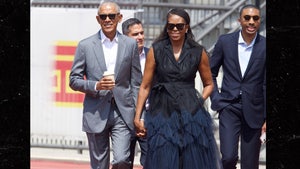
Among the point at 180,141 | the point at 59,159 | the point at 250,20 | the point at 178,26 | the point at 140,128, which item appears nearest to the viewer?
the point at 180,141

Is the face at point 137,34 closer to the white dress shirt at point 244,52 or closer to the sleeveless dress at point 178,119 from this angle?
the white dress shirt at point 244,52

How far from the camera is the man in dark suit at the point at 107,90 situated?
9.98m

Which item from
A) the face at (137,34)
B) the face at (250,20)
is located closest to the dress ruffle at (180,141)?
the face at (250,20)

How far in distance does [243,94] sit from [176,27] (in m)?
1.29

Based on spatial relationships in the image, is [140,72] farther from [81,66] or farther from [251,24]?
[251,24]

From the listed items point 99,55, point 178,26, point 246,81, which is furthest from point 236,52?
point 99,55

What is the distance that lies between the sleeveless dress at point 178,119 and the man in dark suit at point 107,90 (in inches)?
18.0

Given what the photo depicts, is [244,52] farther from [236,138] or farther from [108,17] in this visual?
[108,17]

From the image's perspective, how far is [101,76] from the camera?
10.1 meters

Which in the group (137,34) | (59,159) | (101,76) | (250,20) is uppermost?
(250,20)

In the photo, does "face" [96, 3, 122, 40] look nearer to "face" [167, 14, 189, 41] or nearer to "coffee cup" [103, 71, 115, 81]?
"coffee cup" [103, 71, 115, 81]

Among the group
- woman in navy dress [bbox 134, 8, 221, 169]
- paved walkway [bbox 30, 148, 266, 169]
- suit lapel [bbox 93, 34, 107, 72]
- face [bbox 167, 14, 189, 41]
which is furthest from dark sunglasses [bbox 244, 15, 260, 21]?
paved walkway [bbox 30, 148, 266, 169]

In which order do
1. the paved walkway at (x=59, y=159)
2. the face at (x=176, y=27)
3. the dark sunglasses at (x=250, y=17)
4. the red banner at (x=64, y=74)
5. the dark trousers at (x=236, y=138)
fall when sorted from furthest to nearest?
1. the red banner at (x=64, y=74)
2. the paved walkway at (x=59, y=159)
3. the dark sunglasses at (x=250, y=17)
4. the dark trousers at (x=236, y=138)
5. the face at (x=176, y=27)
